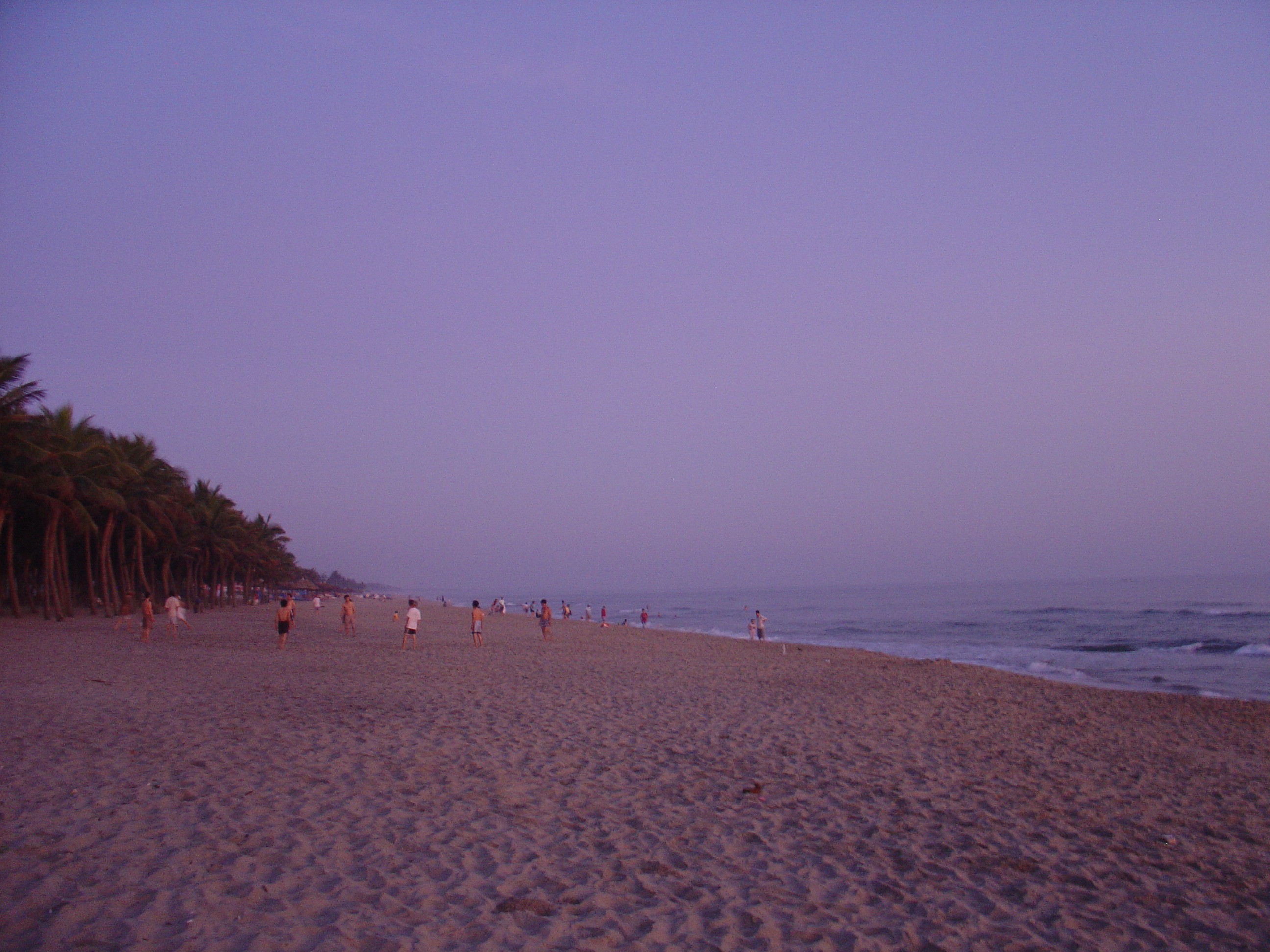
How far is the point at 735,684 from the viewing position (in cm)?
1559

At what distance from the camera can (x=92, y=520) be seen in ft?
95.5

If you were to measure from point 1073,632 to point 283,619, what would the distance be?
38.1 m

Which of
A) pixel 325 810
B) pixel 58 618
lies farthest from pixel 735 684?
pixel 58 618

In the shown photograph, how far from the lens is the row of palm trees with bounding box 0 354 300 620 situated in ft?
82.7

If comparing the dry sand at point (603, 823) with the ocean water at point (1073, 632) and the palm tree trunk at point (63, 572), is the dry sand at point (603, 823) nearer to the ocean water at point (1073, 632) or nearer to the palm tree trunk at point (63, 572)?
the ocean water at point (1073, 632)

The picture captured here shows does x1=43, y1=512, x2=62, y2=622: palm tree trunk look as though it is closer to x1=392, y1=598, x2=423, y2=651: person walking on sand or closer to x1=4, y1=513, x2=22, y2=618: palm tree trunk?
x1=4, y1=513, x2=22, y2=618: palm tree trunk

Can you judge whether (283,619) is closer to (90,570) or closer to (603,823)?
(603,823)

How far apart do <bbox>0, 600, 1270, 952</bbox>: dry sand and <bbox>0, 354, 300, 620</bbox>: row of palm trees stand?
16.0 metres

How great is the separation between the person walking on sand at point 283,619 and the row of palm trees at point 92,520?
10081 millimetres

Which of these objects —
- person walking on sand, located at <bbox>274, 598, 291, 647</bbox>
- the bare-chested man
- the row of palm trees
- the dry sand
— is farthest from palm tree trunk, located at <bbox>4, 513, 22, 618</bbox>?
the dry sand

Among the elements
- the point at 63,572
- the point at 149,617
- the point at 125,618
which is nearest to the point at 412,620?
the point at 149,617

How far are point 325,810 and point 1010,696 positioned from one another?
13.6 meters

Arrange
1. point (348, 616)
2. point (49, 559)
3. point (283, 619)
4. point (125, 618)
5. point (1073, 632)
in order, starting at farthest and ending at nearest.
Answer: point (1073, 632) < point (49, 559) < point (348, 616) < point (125, 618) < point (283, 619)

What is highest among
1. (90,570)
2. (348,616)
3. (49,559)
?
(49,559)
